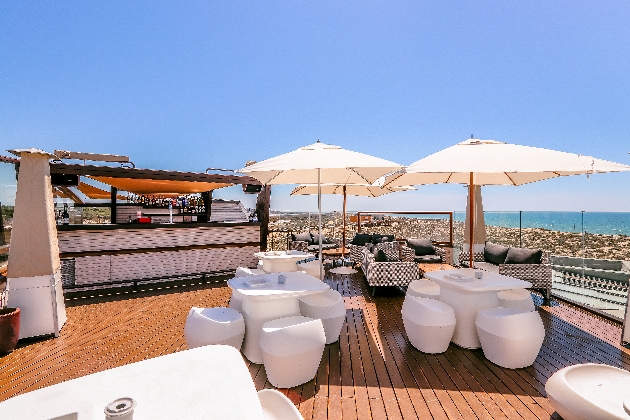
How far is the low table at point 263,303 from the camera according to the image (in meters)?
3.09

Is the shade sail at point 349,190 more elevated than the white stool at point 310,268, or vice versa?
the shade sail at point 349,190

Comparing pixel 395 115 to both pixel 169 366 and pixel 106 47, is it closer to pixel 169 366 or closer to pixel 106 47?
pixel 106 47

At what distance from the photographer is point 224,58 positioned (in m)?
12.4

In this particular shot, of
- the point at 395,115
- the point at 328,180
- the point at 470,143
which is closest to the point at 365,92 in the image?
the point at 395,115

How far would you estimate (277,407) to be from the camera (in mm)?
1399

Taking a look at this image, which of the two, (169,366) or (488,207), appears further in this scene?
(488,207)

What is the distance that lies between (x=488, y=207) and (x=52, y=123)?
110 ft

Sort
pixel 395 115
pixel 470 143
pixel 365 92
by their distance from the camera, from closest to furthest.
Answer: pixel 470 143
pixel 365 92
pixel 395 115

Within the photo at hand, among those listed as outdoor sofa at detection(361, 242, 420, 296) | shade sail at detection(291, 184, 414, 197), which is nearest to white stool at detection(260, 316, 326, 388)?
outdoor sofa at detection(361, 242, 420, 296)

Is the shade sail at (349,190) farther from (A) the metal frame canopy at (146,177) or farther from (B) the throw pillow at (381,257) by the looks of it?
(B) the throw pillow at (381,257)

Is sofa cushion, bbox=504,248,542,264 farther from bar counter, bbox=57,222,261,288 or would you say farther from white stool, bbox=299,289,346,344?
bar counter, bbox=57,222,261,288

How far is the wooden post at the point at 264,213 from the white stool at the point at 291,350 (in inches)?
201

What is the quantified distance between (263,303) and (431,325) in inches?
75.1

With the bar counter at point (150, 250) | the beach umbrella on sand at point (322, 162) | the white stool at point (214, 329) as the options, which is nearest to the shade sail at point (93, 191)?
the bar counter at point (150, 250)
